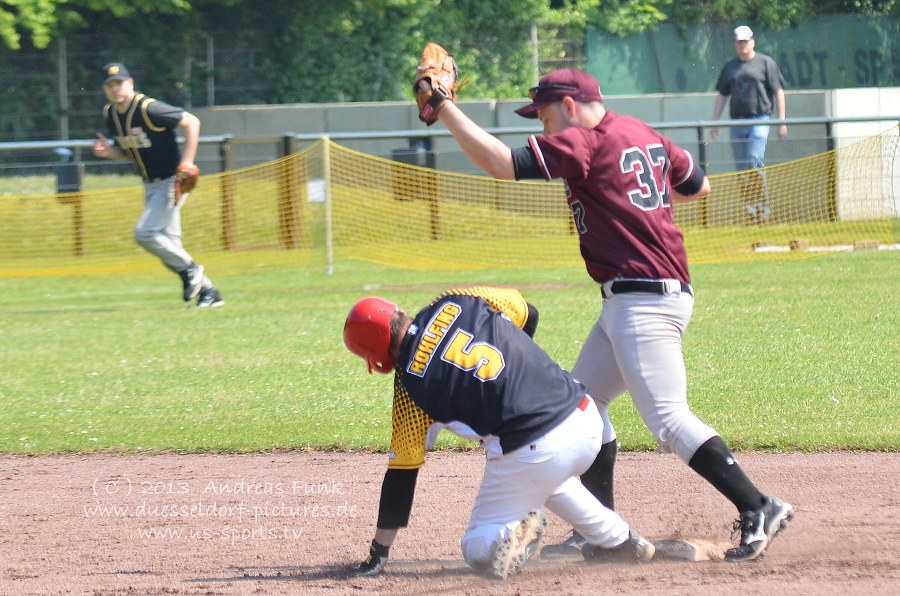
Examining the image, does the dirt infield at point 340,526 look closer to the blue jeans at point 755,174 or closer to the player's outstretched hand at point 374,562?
the player's outstretched hand at point 374,562

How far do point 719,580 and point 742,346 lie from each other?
4.54 meters

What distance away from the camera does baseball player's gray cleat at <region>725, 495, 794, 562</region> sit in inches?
169

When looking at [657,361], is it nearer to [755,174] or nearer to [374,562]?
[374,562]

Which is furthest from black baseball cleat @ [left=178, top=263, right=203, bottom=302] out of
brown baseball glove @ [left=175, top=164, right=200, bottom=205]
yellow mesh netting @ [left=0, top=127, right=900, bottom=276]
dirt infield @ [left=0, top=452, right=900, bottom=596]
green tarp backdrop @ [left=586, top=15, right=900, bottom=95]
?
green tarp backdrop @ [left=586, top=15, right=900, bottom=95]

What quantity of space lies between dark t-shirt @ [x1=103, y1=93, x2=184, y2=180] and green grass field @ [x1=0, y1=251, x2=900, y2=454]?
4.72 feet

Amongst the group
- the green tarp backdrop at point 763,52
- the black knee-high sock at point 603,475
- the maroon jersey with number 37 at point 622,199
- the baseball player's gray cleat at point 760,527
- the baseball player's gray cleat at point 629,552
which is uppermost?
the green tarp backdrop at point 763,52

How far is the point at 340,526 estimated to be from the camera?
5.14 m

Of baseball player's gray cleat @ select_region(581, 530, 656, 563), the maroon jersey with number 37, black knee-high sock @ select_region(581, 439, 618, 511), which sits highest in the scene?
the maroon jersey with number 37

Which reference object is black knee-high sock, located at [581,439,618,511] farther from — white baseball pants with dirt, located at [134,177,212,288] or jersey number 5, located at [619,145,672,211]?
white baseball pants with dirt, located at [134,177,212,288]

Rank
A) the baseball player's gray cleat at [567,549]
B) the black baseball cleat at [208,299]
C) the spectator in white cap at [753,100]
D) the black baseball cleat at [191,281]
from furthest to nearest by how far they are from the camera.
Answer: the spectator in white cap at [753,100]
the black baseball cleat at [208,299]
the black baseball cleat at [191,281]
the baseball player's gray cleat at [567,549]

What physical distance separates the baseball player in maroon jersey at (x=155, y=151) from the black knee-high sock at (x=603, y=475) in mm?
7358

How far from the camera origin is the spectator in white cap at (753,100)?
45.3 feet

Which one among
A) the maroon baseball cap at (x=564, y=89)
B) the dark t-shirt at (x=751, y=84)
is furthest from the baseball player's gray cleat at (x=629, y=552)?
the dark t-shirt at (x=751, y=84)

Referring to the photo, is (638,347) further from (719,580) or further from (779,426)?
(779,426)
